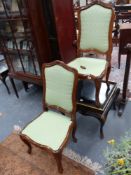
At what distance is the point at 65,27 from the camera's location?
2.21 metres

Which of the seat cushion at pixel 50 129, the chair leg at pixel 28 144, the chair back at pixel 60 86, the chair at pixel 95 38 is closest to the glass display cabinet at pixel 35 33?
the chair at pixel 95 38

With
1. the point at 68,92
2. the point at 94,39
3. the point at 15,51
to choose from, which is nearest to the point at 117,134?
the point at 68,92

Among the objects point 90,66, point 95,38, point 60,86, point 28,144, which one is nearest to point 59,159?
point 28,144

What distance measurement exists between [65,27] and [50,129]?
123 cm

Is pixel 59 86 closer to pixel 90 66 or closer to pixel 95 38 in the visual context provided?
pixel 90 66

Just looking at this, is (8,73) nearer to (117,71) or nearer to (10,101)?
(10,101)

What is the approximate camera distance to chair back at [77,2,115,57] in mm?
1940

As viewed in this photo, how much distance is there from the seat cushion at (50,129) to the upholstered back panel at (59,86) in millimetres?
122

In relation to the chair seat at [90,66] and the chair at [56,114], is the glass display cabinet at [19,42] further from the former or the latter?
the chair at [56,114]

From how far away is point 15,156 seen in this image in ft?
6.53

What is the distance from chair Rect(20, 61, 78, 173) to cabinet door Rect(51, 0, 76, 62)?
582mm

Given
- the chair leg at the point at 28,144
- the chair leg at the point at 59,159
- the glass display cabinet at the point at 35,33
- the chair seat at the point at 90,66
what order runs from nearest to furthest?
the chair leg at the point at 59,159 → the chair leg at the point at 28,144 → the chair seat at the point at 90,66 → the glass display cabinet at the point at 35,33

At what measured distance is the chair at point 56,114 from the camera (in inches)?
62.4

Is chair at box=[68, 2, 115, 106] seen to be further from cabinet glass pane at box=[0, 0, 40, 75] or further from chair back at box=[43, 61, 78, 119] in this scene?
cabinet glass pane at box=[0, 0, 40, 75]
